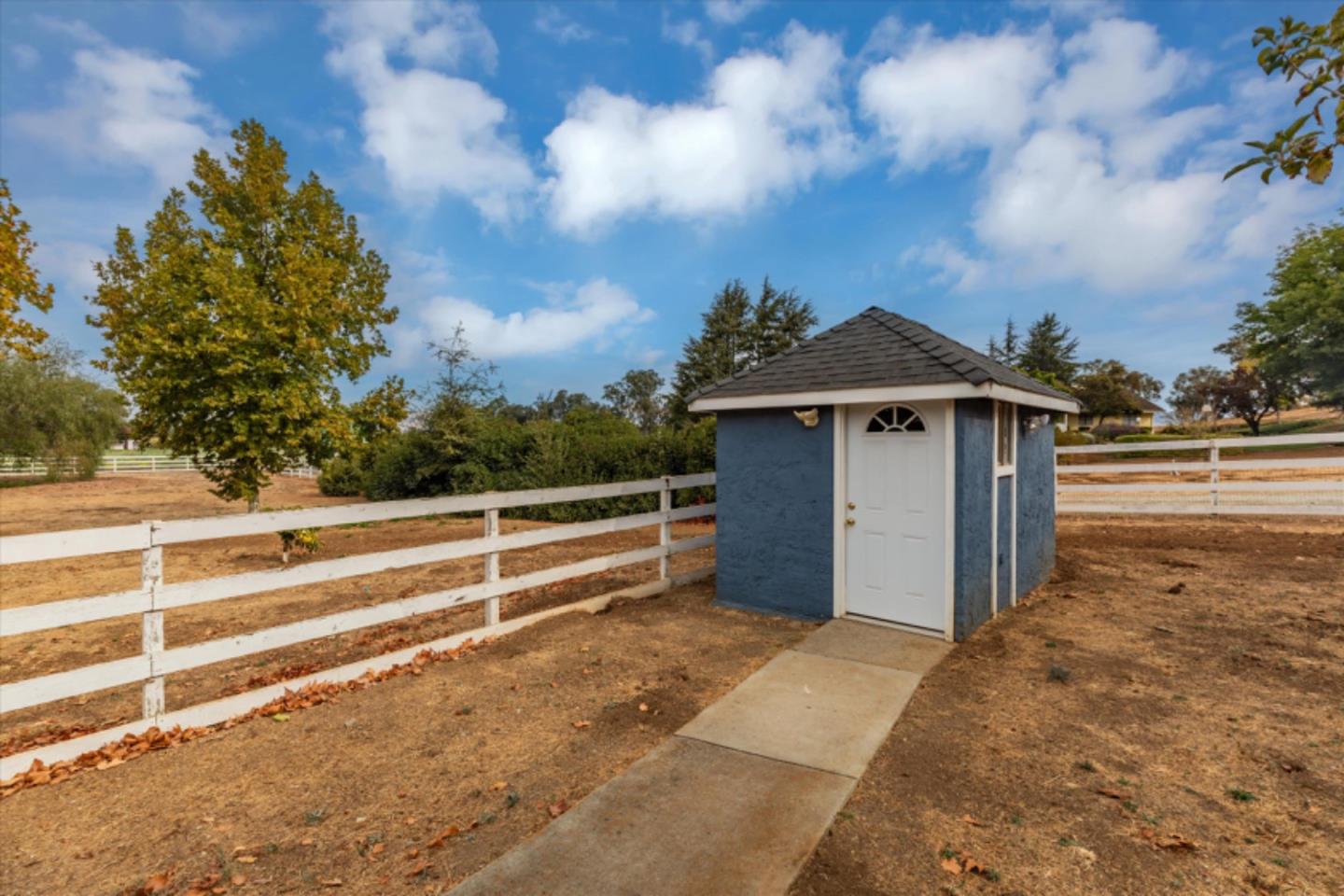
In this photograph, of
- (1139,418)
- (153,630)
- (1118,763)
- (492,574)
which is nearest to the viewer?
(1118,763)

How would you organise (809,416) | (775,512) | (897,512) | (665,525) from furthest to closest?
(665,525), (775,512), (809,416), (897,512)

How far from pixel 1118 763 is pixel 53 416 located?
40396 mm

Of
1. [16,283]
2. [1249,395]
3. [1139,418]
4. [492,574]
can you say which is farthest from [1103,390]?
[16,283]

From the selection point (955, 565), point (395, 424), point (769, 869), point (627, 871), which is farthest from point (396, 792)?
point (395, 424)

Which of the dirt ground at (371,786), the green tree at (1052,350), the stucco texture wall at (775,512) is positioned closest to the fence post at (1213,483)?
the stucco texture wall at (775,512)

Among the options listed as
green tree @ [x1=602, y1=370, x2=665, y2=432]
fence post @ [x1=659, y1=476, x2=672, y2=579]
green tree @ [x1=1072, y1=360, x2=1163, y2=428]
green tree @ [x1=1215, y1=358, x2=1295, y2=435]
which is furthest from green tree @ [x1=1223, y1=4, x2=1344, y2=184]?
green tree @ [x1=602, y1=370, x2=665, y2=432]

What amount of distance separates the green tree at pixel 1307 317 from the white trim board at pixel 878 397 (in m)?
35.0

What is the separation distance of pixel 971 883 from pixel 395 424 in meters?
11.9

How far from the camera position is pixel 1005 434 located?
6.33m

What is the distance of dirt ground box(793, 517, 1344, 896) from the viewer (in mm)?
2449

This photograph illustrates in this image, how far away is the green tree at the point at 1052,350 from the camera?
4600cm

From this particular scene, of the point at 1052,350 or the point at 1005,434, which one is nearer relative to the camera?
the point at 1005,434

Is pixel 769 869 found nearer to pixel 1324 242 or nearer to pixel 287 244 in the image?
pixel 287 244

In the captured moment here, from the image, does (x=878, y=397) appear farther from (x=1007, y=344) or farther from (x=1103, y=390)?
(x=1007, y=344)
